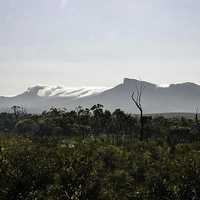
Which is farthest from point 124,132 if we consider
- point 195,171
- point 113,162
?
point 195,171

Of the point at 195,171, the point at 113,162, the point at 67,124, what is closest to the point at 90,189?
the point at 195,171

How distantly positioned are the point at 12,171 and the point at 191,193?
1067 cm

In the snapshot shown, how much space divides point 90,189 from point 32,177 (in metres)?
3.75

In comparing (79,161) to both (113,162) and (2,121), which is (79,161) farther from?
(2,121)

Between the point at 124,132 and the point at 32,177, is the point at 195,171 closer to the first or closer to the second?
the point at 32,177

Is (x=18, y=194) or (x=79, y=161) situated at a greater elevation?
(x=79, y=161)

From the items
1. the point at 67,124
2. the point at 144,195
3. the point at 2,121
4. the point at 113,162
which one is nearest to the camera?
the point at 144,195

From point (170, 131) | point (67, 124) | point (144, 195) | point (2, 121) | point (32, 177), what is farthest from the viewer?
point (2, 121)

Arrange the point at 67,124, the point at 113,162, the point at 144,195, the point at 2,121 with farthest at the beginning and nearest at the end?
the point at 2,121 → the point at 67,124 → the point at 113,162 → the point at 144,195

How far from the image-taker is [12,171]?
24.6 meters

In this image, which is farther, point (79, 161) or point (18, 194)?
point (79, 161)

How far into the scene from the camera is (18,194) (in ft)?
77.2

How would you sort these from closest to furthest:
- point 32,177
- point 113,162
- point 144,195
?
point 144,195
point 32,177
point 113,162

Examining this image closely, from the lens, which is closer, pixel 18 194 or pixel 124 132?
pixel 18 194
